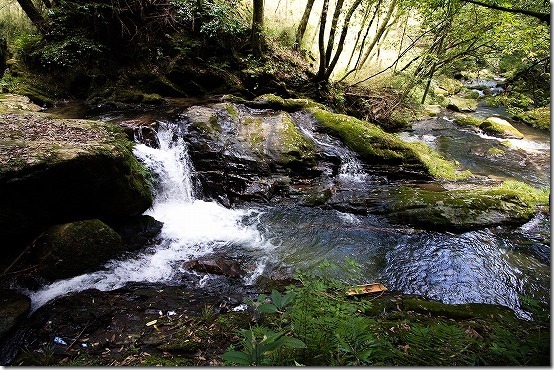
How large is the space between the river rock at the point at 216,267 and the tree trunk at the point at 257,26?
8.45 metres

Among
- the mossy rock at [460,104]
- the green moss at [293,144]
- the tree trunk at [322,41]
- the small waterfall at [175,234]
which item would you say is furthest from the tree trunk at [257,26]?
the mossy rock at [460,104]

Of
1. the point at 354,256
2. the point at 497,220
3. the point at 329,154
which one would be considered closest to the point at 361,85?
the point at 329,154

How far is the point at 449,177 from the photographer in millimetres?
7984

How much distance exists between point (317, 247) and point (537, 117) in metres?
16.4

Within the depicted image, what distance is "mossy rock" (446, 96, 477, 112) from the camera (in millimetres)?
17709

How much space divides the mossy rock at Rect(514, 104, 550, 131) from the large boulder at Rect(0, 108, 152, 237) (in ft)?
58.5

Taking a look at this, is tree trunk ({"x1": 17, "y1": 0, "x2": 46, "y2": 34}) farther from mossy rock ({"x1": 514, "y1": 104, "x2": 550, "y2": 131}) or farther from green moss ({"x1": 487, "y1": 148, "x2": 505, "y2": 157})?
mossy rock ({"x1": 514, "y1": 104, "x2": 550, "y2": 131})

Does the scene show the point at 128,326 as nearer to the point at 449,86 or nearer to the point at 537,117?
the point at 537,117

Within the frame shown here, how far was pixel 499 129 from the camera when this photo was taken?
13602 mm

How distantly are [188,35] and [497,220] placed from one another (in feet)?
34.0

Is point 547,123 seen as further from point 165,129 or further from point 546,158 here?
point 165,129

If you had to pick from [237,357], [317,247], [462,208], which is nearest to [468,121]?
[462,208]

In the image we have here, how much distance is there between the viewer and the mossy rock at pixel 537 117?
49.2ft

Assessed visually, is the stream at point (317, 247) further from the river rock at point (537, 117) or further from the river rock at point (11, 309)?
the river rock at point (537, 117)
